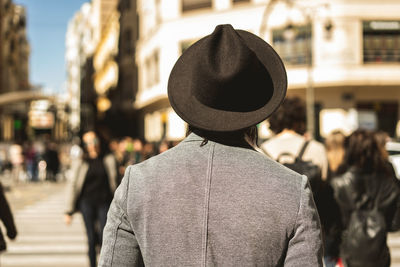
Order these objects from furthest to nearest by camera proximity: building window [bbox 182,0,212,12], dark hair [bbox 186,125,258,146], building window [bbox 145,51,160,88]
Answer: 1. building window [bbox 145,51,160,88]
2. building window [bbox 182,0,212,12]
3. dark hair [bbox 186,125,258,146]

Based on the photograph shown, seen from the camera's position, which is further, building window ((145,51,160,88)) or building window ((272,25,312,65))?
building window ((145,51,160,88))

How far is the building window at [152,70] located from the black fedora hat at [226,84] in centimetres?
3147

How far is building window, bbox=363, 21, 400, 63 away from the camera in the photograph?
91.4 ft

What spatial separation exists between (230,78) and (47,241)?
8.88 metres

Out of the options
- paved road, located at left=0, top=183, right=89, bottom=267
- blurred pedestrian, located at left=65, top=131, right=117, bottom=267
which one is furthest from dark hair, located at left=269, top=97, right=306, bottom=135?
paved road, located at left=0, top=183, right=89, bottom=267

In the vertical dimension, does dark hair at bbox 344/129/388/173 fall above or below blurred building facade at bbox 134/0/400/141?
below

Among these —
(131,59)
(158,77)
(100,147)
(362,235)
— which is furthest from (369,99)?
(362,235)

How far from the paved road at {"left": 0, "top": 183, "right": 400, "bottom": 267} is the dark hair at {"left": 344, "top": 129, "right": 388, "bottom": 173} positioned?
3.21 meters

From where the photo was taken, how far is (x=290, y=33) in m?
22.1

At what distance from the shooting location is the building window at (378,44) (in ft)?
91.4

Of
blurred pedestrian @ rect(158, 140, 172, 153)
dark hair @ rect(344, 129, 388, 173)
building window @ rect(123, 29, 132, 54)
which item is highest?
building window @ rect(123, 29, 132, 54)

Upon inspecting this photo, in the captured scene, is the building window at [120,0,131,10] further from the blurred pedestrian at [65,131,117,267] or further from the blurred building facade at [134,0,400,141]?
the blurred pedestrian at [65,131,117,267]

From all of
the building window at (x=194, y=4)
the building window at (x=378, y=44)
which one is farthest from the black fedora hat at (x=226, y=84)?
the building window at (x=194, y=4)

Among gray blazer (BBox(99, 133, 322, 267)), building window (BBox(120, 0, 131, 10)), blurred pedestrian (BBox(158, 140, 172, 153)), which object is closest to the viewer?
gray blazer (BBox(99, 133, 322, 267))
